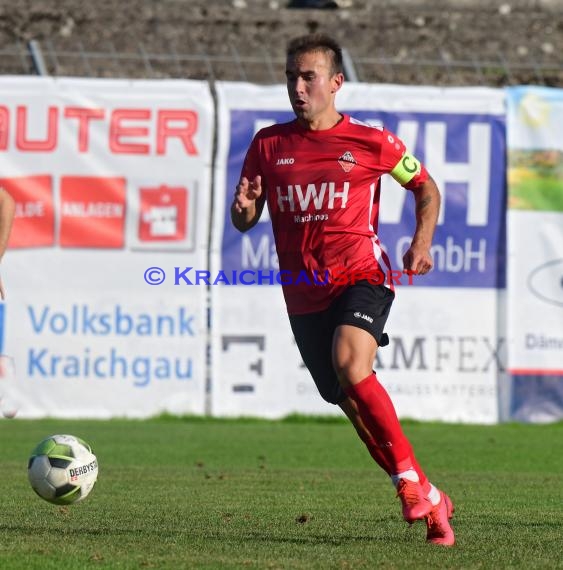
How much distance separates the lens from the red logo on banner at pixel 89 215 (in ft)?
53.4

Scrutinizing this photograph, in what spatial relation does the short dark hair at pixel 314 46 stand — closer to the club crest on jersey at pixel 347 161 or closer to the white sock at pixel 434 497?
the club crest on jersey at pixel 347 161

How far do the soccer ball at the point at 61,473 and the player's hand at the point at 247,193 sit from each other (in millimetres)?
1656

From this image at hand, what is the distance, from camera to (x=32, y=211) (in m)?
16.2

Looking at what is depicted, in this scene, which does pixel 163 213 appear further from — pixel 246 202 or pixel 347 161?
pixel 246 202

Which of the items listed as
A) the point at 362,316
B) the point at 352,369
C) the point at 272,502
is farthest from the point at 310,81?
the point at 272,502

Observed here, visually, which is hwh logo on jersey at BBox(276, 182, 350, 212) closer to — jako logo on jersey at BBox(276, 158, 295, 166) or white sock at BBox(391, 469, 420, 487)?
jako logo on jersey at BBox(276, 158, 295, 166)

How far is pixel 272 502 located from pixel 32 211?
8157 mm

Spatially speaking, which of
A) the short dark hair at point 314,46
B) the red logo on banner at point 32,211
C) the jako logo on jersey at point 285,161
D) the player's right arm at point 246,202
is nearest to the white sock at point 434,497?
the player's right arm at point 246,202

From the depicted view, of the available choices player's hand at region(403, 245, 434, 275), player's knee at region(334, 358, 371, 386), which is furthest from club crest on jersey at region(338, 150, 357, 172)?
player's knee at region(334, 358, 371, 386)

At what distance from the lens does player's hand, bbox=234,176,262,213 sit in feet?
23.5

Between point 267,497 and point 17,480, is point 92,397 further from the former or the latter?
point 267,497

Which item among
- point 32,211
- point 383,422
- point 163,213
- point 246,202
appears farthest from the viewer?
Result: point 163,213

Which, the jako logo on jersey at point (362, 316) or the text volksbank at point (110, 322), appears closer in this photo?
the jako logo on jersey at point (362, 316)

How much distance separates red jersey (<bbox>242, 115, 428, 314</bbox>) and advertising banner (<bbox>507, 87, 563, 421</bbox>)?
9.15 metres
